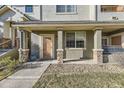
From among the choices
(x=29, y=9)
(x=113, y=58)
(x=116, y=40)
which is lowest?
(x=113, y=58)

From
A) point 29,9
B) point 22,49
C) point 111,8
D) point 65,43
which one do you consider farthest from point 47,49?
point 111,8

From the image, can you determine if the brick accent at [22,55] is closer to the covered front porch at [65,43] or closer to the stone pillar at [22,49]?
the stone pillar at [22,49]

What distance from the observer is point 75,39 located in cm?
1708

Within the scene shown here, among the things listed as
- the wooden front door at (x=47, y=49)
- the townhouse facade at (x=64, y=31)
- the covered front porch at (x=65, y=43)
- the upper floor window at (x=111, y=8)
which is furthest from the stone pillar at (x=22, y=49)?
the upper floor window at (x=111, y=8)

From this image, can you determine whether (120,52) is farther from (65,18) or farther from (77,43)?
(65,18)

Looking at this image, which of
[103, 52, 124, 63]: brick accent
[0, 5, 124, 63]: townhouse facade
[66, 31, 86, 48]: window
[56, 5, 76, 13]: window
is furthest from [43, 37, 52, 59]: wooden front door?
[103, 52, 124, 63]: brick accent

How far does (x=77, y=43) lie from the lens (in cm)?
1705

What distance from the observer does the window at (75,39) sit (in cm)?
1706

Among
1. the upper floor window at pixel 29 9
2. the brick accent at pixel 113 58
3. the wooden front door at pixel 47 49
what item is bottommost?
the brick accent at pixel 113 58

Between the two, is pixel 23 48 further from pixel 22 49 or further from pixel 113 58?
pixel 113 58

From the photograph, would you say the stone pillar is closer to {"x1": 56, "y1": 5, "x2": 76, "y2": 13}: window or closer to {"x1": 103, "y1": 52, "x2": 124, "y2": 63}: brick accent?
{"x1": 56, "y1": 5, "x2": 76, "y2": 13}: window
